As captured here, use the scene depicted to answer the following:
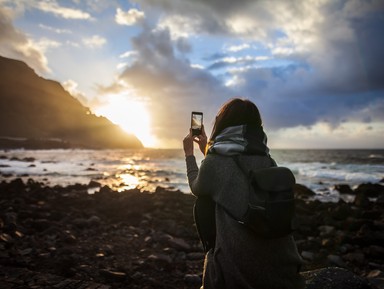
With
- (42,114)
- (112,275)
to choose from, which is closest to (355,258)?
(112,275)

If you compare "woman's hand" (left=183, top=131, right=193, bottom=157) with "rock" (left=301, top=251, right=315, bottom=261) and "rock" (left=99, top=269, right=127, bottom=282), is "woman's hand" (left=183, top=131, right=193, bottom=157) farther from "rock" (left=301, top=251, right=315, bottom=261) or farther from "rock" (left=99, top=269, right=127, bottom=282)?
"rock" (left=301, top=251, right=315, bottom=261)

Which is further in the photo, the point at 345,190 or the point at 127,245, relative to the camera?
the point at 345,190

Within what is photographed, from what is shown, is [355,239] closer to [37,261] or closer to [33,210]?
[37,261]

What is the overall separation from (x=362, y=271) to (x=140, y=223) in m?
6.21

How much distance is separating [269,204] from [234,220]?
31 cm

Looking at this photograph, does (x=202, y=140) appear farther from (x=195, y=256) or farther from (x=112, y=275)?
(x=195, y=256)

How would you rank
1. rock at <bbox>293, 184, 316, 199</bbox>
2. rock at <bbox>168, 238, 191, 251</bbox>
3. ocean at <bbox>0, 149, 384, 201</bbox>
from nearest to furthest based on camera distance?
rock at <bbox>168, 238, 191, 251</bbox> → rock at <bbox>293, 184, 316, 199</bbox> → ocean at <bbox>0, 149, 384, 201</bbox>

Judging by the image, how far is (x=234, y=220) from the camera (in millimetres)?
2312

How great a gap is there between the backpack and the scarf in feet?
0.67

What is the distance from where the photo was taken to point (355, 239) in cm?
873

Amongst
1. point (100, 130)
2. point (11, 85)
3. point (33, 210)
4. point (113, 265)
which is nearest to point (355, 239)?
point (113, 265)

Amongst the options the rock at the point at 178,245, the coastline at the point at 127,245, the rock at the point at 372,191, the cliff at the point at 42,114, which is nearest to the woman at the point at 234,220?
the coastline at the point at 127,245

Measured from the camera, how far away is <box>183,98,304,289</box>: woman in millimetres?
2279

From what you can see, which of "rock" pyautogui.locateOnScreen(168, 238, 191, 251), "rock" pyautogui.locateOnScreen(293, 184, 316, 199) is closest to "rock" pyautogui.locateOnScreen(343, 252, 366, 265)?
"rock" pyautogui.locateOnScreen(168, 238, 191, 251)
